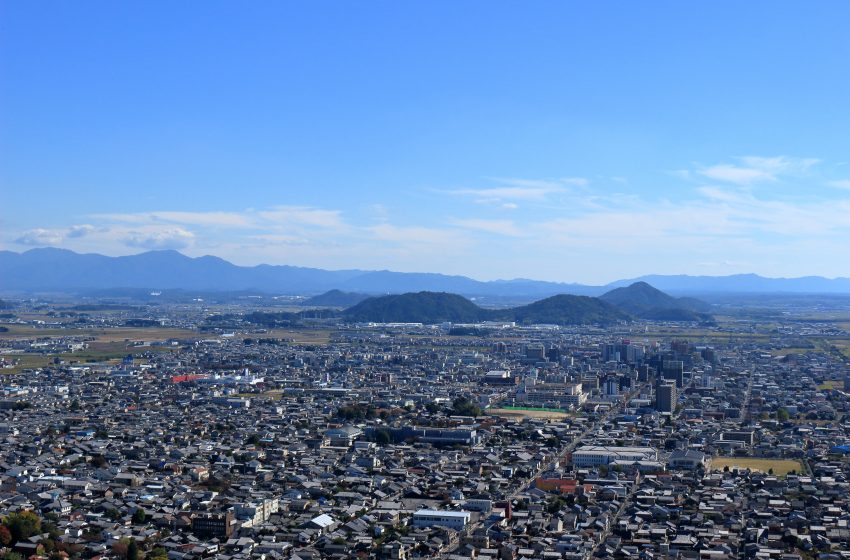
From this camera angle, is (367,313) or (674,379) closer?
(674,379)

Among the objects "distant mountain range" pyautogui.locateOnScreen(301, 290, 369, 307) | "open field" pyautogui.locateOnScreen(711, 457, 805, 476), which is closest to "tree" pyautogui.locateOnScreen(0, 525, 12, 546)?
"open field" pyautogui.locateOnScreen(711, 457, 805, 476)

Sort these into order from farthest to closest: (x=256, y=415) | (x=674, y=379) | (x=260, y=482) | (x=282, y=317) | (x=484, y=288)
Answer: (x=484, y=288), (x=282, y=317), (x=674, y=379), (x=256, y=415), (x=260, y=482)

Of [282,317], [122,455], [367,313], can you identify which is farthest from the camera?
[367,313]

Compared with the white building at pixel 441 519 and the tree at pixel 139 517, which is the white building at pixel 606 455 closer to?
the white building at pixel 441 519

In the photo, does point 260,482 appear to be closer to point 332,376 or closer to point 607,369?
point 332,376

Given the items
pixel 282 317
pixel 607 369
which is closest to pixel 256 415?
pixel 607 369

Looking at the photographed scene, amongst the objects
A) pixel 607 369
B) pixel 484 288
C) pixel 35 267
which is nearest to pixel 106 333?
pixel 607 369

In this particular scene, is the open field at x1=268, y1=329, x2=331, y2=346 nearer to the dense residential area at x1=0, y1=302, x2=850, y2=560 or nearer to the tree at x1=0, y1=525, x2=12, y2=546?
the dense residential area at x1=0, y1=302, x2=850, y2=560
